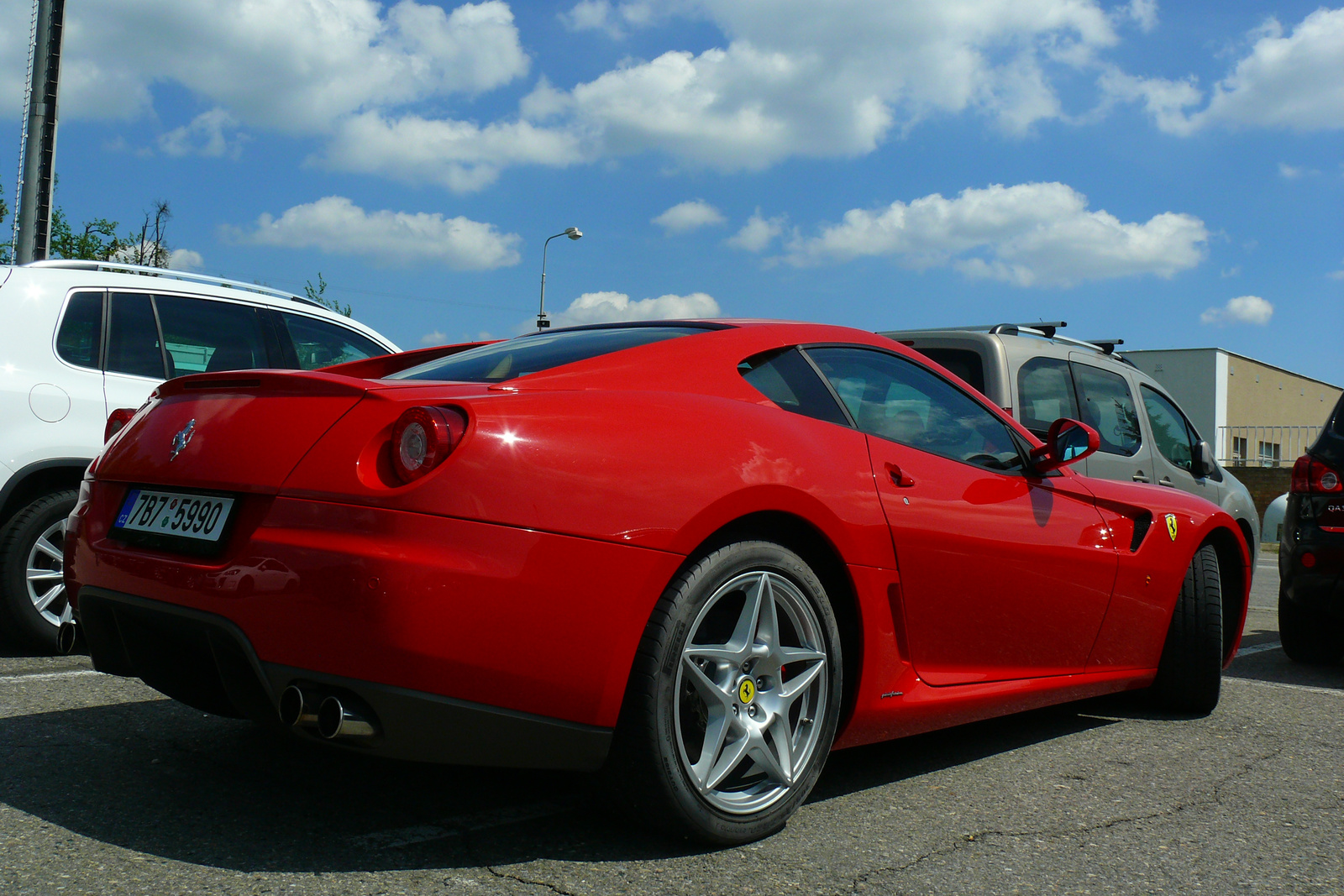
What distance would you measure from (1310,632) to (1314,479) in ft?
2.99

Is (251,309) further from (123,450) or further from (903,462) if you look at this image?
(903,462)

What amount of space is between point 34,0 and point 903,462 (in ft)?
42.4

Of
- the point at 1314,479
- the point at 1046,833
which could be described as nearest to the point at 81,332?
the point at 1046,833

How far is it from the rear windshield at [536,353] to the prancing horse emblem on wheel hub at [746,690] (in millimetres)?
921

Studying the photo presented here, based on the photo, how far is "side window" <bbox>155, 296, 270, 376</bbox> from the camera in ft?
18.6

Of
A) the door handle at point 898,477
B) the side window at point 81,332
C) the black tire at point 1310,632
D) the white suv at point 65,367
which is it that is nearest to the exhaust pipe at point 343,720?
the door handle at point 898,477

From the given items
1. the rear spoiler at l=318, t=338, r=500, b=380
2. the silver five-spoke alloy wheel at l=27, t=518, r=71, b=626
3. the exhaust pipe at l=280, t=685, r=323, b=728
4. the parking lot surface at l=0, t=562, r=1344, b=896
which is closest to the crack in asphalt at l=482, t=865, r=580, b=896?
the parking lot surface at l=0, t=562, r=1344, b=896

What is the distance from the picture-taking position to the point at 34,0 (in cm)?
1258

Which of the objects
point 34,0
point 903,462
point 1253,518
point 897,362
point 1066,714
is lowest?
point 1066,714

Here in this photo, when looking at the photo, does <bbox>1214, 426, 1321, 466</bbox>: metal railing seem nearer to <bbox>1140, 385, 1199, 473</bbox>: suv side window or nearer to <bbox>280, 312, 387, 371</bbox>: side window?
<bbox>1140, 385, 1199, 473</bbox>: suv side window

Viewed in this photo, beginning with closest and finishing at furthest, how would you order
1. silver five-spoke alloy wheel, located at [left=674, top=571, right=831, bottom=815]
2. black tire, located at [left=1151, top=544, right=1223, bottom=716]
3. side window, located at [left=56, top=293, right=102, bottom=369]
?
silver five-spoke alloy wheel, located at [left=674, top=571, right=831, bottom=815] → black tire, located at [left=1151, top=544, right=1223, bottom=716] → side window, located at [left=56, top=293, right=102, bottom=369]

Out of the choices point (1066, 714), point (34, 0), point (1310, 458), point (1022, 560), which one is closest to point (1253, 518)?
point (1310, 458)

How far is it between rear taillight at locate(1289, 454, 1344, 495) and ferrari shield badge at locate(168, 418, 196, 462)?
17.3ft

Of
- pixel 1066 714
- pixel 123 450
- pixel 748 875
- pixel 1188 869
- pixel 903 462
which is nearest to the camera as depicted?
pixel 748 875
